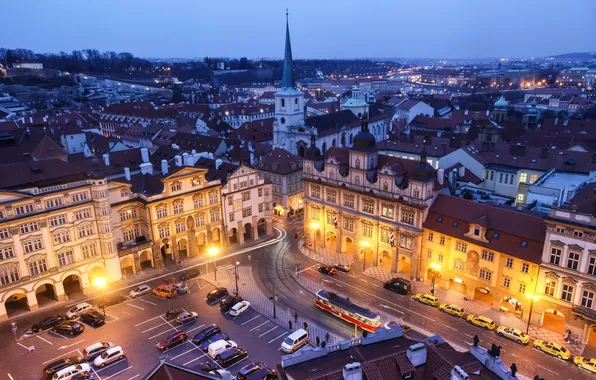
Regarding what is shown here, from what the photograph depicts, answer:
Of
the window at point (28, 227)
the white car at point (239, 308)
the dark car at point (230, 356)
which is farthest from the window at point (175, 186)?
the dark car at point (230, 356)

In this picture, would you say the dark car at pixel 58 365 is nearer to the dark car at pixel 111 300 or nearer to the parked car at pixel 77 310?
the parked car at pixel 77 310

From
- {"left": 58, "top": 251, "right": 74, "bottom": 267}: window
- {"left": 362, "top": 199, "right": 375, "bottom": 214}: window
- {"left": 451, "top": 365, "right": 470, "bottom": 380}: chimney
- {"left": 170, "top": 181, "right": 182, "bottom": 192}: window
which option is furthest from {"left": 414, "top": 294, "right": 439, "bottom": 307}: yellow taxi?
{"left": 58, "top": 251, "right": 74, "bottom": 267}: window

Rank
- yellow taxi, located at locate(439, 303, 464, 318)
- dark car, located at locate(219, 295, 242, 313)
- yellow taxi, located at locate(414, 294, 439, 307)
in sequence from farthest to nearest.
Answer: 1. dark car, located at locate(219, 295, 242, 313)
2. yellow taxi, located at locate(414, 294, 439, 307)
3. yellow taxi, located at locate(439, 303, 464, 318)

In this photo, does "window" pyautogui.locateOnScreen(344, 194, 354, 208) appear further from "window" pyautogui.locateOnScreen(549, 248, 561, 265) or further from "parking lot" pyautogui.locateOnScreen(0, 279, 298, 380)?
"window" pyautogui.locateOnScreen(549, 248, 561, 265)

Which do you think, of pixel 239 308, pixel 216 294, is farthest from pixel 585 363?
pixel 216 294

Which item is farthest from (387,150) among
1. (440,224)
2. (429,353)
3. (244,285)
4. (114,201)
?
(429,353)

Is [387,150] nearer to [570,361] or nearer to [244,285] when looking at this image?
[244,285]
